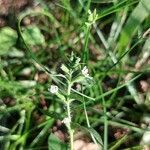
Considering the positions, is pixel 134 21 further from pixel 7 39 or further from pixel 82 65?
pixel 7 39

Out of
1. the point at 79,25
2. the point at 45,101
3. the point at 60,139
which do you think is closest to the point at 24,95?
the point at 45,101

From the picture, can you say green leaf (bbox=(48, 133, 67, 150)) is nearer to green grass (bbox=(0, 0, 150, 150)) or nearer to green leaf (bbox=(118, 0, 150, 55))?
green grass (bbox=(0, 0, 150, 150))

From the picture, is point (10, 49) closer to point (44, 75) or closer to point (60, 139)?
point (44, 75)

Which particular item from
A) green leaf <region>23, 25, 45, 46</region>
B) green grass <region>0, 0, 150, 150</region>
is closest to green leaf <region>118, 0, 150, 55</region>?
green grass <region>0, 0, 150, 150</region>

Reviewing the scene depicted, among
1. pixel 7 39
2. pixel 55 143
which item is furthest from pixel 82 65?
pixel 7 39

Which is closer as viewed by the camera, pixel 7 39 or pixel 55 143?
pixel 55 143

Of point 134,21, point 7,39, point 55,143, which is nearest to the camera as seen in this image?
point 55,143

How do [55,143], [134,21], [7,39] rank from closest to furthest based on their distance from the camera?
[55,143], [134,21], [7,39]

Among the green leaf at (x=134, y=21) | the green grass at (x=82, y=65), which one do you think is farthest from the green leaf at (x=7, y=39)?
the green leaf at (x=134, y=21)
